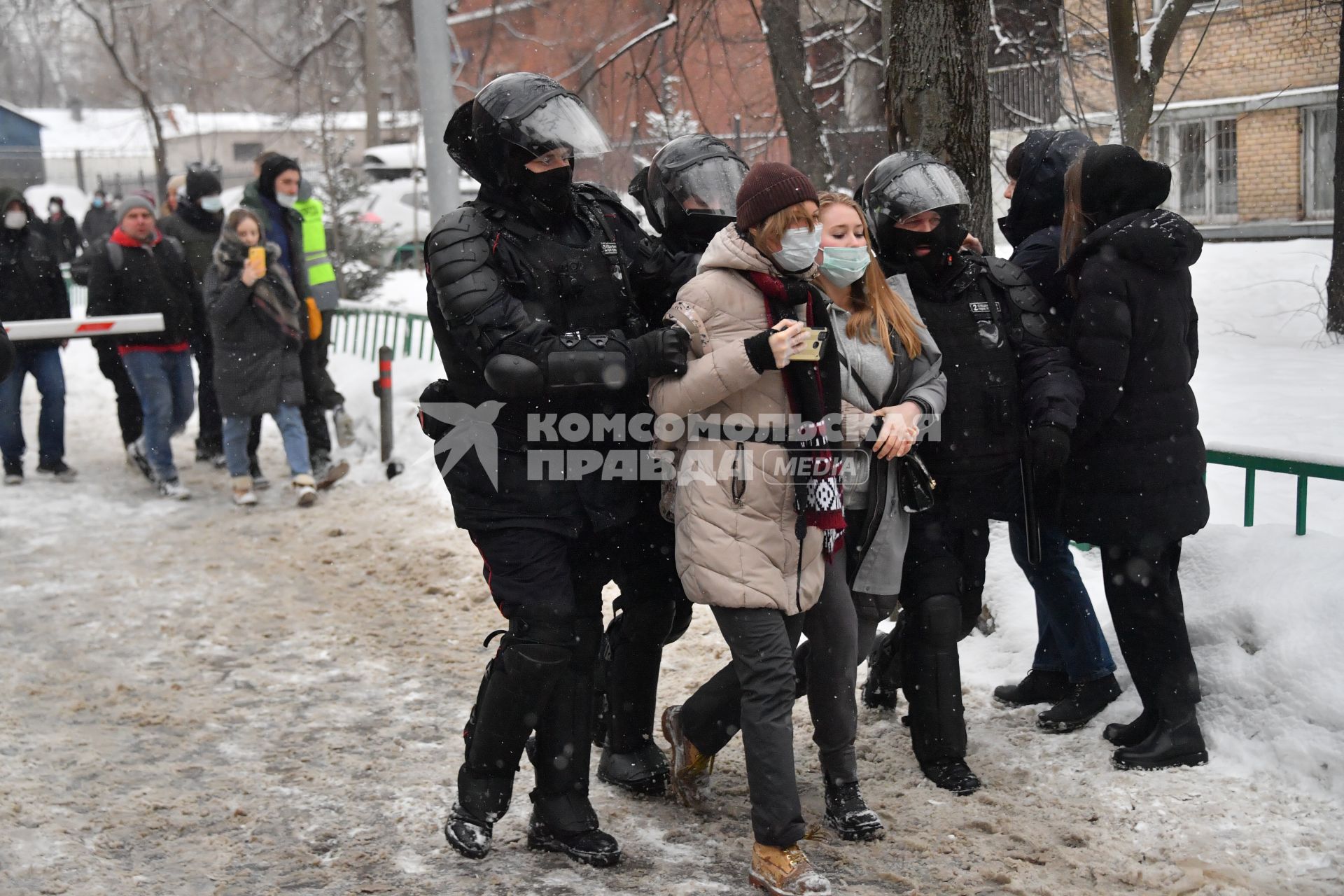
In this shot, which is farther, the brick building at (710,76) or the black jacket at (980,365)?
the brick building at (710,76)

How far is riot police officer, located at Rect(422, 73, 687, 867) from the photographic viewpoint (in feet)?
11.2

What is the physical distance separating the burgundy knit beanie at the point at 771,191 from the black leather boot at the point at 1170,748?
2.02m

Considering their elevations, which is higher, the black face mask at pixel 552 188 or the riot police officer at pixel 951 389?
the black face mask at pixel 552 188

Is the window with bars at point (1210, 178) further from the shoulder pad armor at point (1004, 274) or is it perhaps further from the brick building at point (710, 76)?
the shoulder pad armor at point (1004, 274)

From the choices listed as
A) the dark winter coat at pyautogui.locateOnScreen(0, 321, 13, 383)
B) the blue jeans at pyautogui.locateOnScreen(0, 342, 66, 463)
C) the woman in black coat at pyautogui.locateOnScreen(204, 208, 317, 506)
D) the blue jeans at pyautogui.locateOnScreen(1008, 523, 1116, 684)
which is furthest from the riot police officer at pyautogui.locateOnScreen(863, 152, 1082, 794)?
the blue jeans at pyautogui.locateOnScreen(0, 342, 66, 463)

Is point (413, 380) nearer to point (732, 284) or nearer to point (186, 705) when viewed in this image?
point (186, 705)

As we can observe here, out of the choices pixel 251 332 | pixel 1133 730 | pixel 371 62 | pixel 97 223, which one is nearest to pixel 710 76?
pixel 251 332

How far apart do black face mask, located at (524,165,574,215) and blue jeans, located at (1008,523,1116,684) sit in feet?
6.42

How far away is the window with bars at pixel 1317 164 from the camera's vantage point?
18.9 meters

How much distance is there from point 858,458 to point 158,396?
6420 millimetres

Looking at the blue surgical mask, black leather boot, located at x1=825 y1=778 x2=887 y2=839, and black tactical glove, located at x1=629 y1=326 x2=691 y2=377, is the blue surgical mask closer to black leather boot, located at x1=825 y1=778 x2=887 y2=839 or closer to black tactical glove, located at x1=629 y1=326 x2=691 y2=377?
black tactical glove, located at x1=629 y1=326 x2=691 y2=377

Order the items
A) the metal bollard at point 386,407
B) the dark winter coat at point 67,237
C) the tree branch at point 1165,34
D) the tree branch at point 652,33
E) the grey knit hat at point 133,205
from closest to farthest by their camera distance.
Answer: the tree branch at point 1165,34 → the grey knit hat at point 133,205 → the metal bollard at point 386,407 → the tree branch at point 652,33 → the dark winter coat at point 67,237

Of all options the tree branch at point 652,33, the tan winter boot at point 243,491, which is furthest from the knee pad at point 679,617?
the tree branch at point 652,33

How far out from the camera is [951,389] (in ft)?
13.3
